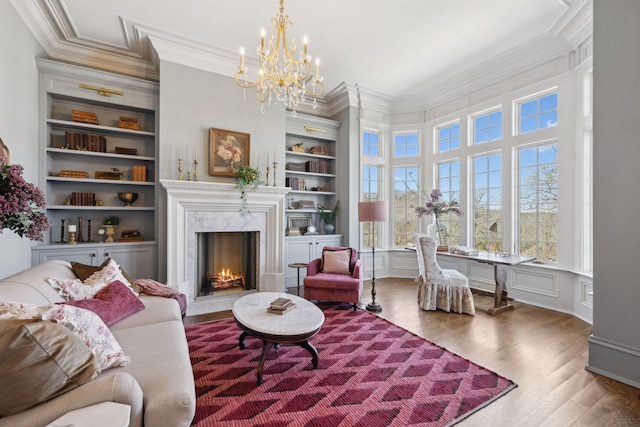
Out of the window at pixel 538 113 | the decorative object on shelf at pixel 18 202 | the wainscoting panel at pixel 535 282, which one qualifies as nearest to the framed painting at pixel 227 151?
the decorative object on shelf at pixel 18 202

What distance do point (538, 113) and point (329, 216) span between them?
3.62 m

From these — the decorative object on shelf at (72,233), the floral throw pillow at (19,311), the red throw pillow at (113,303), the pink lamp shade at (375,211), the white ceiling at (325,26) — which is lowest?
the red throw pillow at (113,303)

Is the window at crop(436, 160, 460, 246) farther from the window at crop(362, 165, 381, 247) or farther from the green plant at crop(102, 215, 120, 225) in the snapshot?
the green plant at crop(102, 215, 120, 225)

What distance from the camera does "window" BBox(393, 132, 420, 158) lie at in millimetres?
5773

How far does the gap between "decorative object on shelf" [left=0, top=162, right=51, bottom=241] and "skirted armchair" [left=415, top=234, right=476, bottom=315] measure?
148 inches

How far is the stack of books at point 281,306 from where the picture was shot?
96.0 inches

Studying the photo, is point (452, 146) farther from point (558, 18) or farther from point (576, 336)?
point (576, 336)

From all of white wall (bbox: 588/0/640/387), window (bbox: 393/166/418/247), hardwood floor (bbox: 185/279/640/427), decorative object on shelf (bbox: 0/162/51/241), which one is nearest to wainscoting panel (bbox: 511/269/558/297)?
hardwood floor (bbox: 185/279/640/427)

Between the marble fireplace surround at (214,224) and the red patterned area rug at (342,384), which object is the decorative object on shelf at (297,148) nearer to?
the marble fireplace surround at (214,224)

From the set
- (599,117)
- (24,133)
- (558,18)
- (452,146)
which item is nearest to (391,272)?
(452,146)

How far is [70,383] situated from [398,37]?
4.47 m

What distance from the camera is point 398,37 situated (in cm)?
373

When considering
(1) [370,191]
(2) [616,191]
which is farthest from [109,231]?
(2) [616,191]

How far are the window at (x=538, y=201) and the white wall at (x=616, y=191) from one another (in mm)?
1839
